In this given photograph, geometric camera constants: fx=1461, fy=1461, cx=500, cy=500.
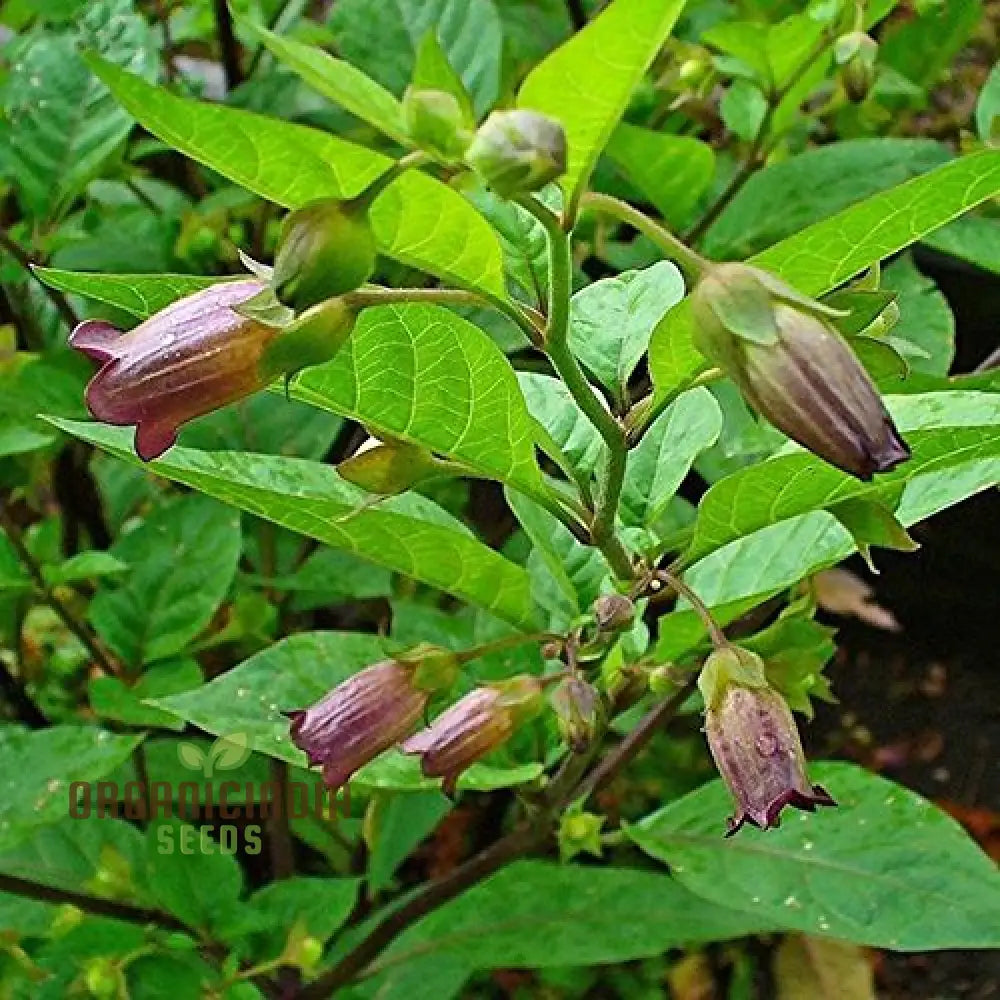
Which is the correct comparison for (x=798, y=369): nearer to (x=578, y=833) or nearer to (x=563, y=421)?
(x=563, y=421)

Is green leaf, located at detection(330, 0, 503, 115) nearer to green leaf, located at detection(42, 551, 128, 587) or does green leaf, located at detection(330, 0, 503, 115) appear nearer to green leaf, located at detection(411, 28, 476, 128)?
green leaf, located at detection(42, 551, 128, 587)

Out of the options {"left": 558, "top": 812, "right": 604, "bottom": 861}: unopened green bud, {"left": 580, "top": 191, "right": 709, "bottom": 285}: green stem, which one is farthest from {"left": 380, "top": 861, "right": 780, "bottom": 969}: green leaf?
{"left": 580, "top": 191, "right": 709, "bottom": 285}: green stem

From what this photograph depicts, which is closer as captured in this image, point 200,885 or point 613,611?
point 613,611

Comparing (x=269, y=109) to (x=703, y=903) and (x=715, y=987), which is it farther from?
(x=715, y=987)

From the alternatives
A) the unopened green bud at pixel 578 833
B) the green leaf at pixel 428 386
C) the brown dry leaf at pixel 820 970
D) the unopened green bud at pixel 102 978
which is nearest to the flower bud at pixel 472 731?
the green leaf at pixel 428 386

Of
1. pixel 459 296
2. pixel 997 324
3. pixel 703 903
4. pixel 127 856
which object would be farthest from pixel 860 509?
pixel 997 324

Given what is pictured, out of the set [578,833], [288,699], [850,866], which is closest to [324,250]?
[288,699]
